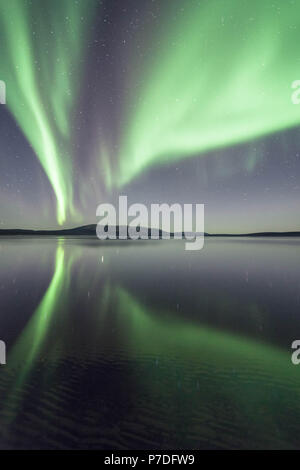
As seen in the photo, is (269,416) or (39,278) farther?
(39,278)

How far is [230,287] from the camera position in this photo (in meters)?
22.3

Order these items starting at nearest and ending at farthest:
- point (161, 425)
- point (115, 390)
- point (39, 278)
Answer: point (161, 425)
point (115, 390)
point (39, 278)

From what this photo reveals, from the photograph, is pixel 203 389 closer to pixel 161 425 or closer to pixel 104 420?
pixel 161 425

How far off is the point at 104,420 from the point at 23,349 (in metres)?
5.27

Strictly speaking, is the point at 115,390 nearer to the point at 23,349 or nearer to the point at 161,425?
the point at 161,425

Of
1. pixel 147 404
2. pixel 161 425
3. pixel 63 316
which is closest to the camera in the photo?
pixel 161 425

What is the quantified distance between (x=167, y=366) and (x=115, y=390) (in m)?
2.10

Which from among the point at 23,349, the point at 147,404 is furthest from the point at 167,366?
the point at 23,349

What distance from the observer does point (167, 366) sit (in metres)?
8.48
